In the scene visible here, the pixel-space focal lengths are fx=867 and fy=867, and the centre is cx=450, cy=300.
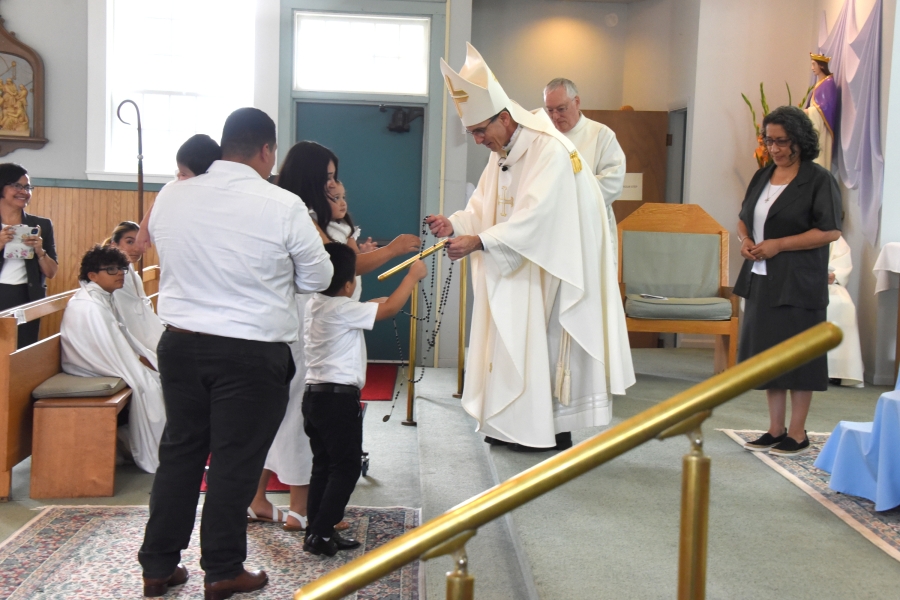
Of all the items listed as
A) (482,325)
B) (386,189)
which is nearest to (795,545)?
(482,325)

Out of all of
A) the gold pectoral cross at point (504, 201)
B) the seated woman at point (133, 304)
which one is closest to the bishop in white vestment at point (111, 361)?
the seated woman at point (133, 304)

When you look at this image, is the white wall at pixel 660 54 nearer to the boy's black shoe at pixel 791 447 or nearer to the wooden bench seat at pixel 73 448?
the boy's black shoe at pixel 791 447

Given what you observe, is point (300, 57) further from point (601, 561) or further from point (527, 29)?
point (601, 561)

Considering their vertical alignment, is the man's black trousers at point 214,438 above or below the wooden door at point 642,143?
below

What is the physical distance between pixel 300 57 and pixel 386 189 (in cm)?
122

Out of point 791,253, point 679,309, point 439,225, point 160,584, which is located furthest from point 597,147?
point 160,584

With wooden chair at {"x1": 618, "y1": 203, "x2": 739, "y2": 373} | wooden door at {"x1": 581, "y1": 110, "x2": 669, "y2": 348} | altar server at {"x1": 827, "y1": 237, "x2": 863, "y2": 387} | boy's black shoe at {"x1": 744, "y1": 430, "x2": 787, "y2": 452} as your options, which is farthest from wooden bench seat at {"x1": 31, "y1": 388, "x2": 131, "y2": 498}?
wooden door at {"x1": 581, "y1": 110, "x2": 669, "y2": 348}

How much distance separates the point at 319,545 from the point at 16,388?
5.31ft

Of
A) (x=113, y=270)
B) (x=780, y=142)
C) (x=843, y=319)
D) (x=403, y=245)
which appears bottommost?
(x=843, y=319)

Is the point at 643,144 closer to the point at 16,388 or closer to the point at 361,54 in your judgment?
the point at 361,54

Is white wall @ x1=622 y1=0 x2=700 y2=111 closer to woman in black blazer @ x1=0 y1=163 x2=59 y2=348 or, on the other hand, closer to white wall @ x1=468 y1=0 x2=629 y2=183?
white wall @ x1=468 y1=0 x2=629 y2=183

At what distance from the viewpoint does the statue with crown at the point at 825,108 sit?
6004 mm

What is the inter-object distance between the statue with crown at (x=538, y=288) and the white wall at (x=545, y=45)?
431 centimetres

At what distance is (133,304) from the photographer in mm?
4715
